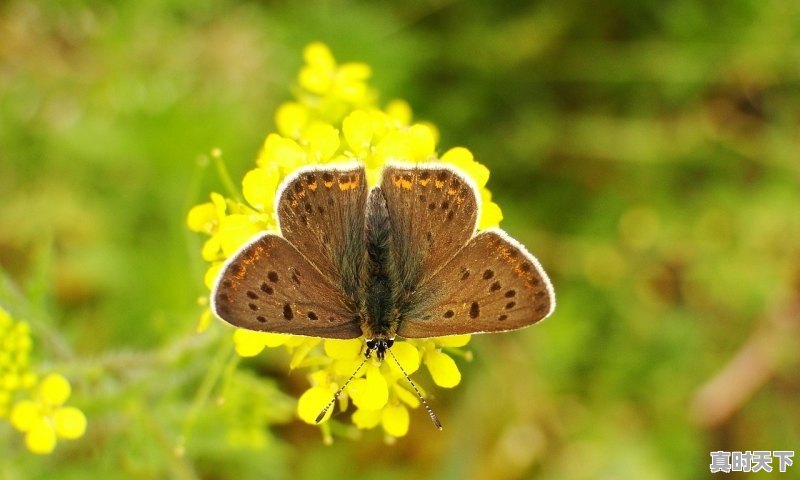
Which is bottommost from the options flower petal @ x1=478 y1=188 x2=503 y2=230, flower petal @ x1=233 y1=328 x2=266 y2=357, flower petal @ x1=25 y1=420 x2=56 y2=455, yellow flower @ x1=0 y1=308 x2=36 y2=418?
flower petal @ x1=25 y1=420 x2=56 y2=455

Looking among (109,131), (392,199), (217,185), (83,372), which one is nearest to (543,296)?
(392,199)

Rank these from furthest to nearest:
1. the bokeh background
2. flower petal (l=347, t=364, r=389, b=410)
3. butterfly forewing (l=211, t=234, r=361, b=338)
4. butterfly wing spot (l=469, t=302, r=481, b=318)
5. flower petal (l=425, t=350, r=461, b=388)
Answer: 1. the bokeh background
2. flower petal (l=425, t=350, r=461, b=388)
3. flower petal (l=347, t=364, r=389, b=410)
4. butterfly wing spot (l=469, t=302, r=481, b=318)
5. butterfly forewing (l=211, t=234, r=361, b=338)

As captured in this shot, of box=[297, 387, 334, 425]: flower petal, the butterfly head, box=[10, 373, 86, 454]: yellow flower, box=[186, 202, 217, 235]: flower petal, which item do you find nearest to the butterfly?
the butterfly head

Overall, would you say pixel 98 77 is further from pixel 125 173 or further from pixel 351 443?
pixel 351 443

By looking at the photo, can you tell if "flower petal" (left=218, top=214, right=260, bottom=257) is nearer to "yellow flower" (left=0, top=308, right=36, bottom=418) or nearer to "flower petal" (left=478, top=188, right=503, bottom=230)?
"flower petal" (left=478, top=188, right=503, bottom=230)

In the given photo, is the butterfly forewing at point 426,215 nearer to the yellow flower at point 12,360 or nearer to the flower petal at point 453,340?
the flower petal at point 453,340

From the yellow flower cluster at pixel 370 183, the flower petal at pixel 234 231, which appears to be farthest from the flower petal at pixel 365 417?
the flower petal at pixel 234 231

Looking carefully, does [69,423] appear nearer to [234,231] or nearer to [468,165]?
[234,231]
